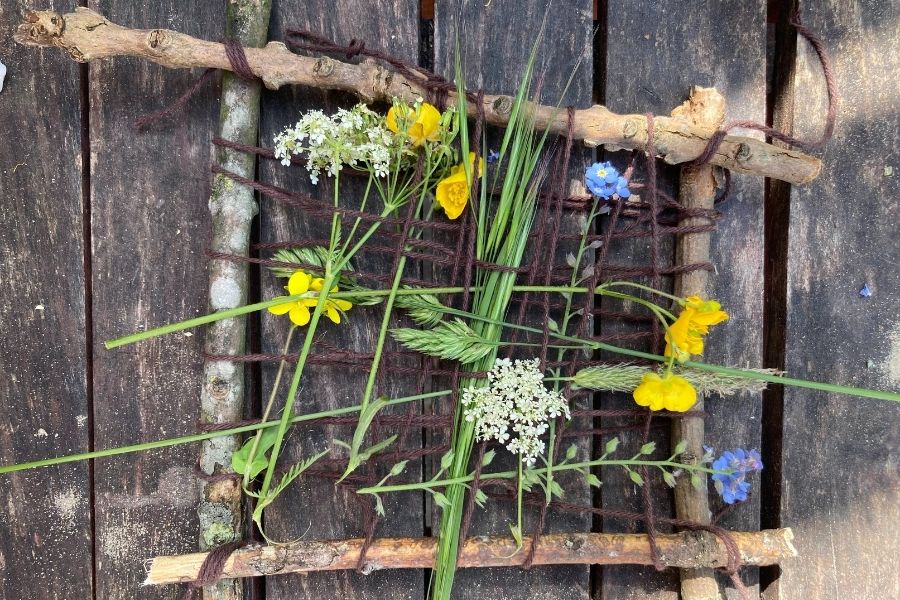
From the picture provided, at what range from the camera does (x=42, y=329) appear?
0.95 metres

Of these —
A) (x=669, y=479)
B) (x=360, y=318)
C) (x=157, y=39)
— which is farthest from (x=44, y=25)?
(x=669, y=479)

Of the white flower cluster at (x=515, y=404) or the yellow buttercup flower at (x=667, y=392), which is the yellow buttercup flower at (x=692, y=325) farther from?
the white flower cluster at (x=515, y=404)

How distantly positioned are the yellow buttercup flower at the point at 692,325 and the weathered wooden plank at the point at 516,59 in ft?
0.61

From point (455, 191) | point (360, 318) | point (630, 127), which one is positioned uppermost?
point (630, 127)

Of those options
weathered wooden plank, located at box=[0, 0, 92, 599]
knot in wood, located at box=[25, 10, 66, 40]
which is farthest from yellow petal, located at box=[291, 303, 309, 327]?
knot in wood, located at box=[25, 10, 66, 40]

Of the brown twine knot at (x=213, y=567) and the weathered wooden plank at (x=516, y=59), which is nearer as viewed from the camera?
the brown twine knot at (x=213, y=567)

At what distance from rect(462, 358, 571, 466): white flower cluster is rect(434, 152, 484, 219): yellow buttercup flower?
0.73 ft

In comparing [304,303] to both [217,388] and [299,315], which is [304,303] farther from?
[217,388]

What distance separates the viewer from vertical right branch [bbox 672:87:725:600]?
2.99ft

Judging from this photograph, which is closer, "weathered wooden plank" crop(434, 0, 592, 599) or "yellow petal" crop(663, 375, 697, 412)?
"yellow petal" crop(663, 375, 697, 412)

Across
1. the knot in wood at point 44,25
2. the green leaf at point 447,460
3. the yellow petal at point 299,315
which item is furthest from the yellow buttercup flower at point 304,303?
the knot in wood at point 44,25

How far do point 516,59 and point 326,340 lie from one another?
1.74 ft

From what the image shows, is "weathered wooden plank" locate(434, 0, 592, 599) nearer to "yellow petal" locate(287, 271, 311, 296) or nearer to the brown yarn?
the brown yarn

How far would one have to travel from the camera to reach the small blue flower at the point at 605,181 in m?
0.86
